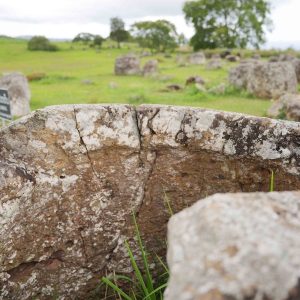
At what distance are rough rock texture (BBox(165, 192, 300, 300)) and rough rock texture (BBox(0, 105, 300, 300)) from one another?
1324 millimetres

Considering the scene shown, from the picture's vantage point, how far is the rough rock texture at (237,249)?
44.6 inches

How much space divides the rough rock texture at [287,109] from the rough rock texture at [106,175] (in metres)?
5.94

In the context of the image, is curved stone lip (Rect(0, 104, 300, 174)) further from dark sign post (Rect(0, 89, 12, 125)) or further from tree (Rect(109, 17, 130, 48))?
tree (Rect(109, 17, 130, 48))

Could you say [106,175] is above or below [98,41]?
below

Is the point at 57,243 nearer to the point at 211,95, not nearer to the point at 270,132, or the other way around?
the point at 270,132

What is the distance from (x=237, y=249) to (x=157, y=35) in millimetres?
58343

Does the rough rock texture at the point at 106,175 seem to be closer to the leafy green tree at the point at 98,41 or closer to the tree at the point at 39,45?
the tree at the point at 39,45

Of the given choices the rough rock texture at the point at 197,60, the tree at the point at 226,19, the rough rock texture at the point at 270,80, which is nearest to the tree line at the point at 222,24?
the tree at the point at 226,19

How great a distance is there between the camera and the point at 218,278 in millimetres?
1157

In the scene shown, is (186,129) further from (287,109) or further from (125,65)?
(125,65)

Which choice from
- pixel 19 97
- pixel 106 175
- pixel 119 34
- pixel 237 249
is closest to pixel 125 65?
pixel 19 97

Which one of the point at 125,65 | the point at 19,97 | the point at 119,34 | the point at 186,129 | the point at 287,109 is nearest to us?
the point at 186,129

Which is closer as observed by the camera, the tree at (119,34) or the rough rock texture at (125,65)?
the rough rock texture at (125,65)

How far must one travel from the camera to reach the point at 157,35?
189ft
